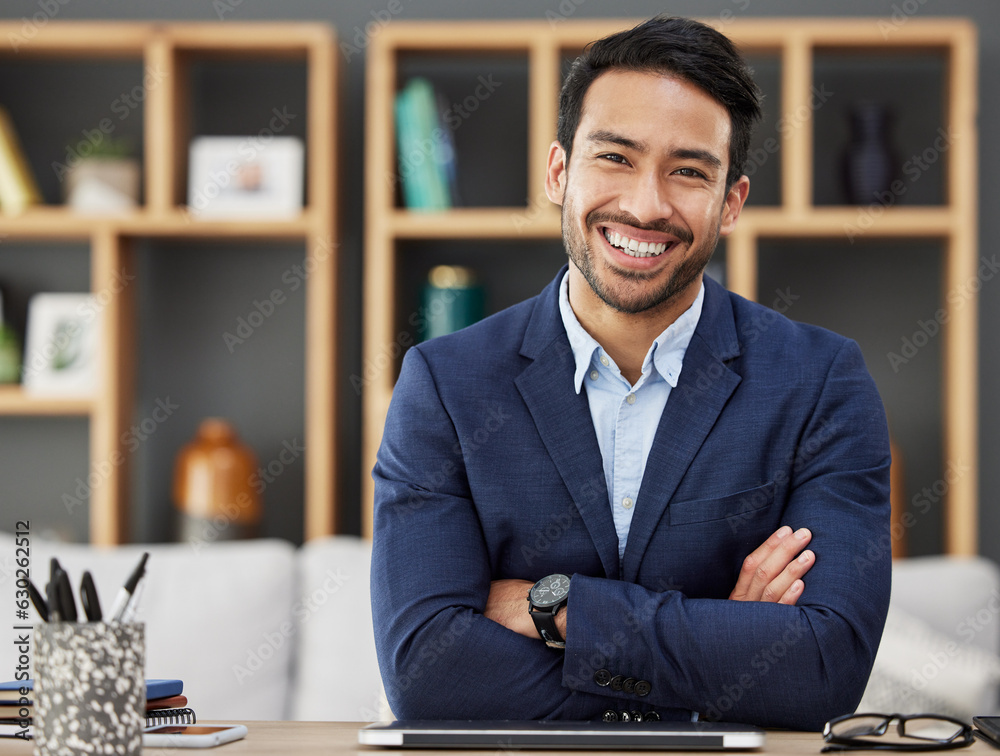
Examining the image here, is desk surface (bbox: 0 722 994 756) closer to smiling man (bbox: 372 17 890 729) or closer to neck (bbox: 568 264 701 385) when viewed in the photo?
smiling man (bbox: 372 17 890 729)

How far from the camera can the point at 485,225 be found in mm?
2889

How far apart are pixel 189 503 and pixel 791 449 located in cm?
195

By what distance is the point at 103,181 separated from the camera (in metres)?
3.00

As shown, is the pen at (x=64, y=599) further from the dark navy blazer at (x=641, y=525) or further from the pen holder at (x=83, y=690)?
the dark navy blazer at (x=641, y=525)

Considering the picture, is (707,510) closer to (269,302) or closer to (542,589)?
(542,589)

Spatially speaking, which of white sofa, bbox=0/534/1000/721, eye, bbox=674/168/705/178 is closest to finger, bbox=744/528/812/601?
eye, bbox=674/168/705/178

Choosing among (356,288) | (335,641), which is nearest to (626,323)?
(335,641)

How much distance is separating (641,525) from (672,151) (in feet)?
1.80

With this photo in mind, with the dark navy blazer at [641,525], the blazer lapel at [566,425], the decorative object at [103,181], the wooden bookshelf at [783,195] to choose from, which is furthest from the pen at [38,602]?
the decorative object at [103,181]

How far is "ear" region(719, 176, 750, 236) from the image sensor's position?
1.64 meters

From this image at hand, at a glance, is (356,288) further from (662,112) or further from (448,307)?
(662,112)

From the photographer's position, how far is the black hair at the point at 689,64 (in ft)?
5.08

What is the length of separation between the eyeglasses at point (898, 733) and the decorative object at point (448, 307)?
208 centimetres

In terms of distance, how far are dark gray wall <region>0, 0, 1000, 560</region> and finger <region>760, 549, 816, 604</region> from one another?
1.79 m
